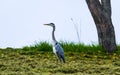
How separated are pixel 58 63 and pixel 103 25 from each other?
12.7ft

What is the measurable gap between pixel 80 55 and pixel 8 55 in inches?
85.3

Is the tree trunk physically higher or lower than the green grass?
higher

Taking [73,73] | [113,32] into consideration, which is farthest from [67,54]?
[73,73]

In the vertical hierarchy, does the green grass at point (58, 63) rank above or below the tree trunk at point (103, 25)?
below

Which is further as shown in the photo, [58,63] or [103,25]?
[103,25]

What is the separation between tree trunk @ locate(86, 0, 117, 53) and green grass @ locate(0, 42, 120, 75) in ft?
0.92

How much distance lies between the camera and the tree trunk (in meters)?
18.7

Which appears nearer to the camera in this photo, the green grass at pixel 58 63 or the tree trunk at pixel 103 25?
the green grass at pixel 58 63

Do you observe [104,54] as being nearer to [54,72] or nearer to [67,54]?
[67,54]

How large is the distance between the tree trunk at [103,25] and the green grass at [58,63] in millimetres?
279

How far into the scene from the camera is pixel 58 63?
1521 centimetres

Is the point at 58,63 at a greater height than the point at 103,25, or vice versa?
the point at 103,25

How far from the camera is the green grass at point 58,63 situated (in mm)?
13266

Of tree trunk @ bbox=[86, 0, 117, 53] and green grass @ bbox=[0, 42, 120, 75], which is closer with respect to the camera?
green grass @ bbox=[0, 42, 120, 75]
